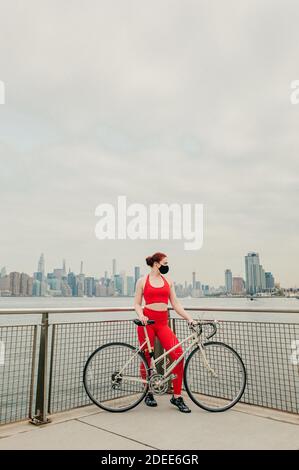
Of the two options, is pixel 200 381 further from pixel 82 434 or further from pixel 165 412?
pixel 82 434

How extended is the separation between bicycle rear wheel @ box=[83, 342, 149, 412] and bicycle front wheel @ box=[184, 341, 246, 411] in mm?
494

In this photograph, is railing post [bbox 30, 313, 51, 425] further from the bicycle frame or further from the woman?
the woman

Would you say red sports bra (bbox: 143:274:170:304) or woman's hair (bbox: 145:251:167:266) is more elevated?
woman's hair (bbox: 145:251:167:266)

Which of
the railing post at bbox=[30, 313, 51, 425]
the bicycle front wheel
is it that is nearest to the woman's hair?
the bicycle front wheel

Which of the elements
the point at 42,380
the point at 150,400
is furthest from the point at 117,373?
the point at 42,380

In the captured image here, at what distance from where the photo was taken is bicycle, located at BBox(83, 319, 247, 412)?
12.5 ft

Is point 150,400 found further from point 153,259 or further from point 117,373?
point 153,259

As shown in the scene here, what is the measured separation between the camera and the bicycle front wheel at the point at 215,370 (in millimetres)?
3891

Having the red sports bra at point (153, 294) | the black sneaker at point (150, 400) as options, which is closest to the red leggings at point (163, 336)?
A: the red sports bra at point (153, 294)

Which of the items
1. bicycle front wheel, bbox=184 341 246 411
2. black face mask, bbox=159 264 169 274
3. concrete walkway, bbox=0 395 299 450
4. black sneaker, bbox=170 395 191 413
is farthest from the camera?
black face mask, bbox=159 264 169 274

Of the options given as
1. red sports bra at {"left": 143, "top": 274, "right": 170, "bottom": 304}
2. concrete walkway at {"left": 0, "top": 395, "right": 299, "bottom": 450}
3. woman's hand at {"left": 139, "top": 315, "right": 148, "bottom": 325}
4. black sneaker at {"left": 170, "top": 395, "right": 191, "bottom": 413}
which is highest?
red sports bra at {"left": 143, "top": 274, "right": 170, "bottom": 304}

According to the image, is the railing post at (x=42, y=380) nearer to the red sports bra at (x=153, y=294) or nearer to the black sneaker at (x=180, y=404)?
the red sports bra at (x=153, y=294)
